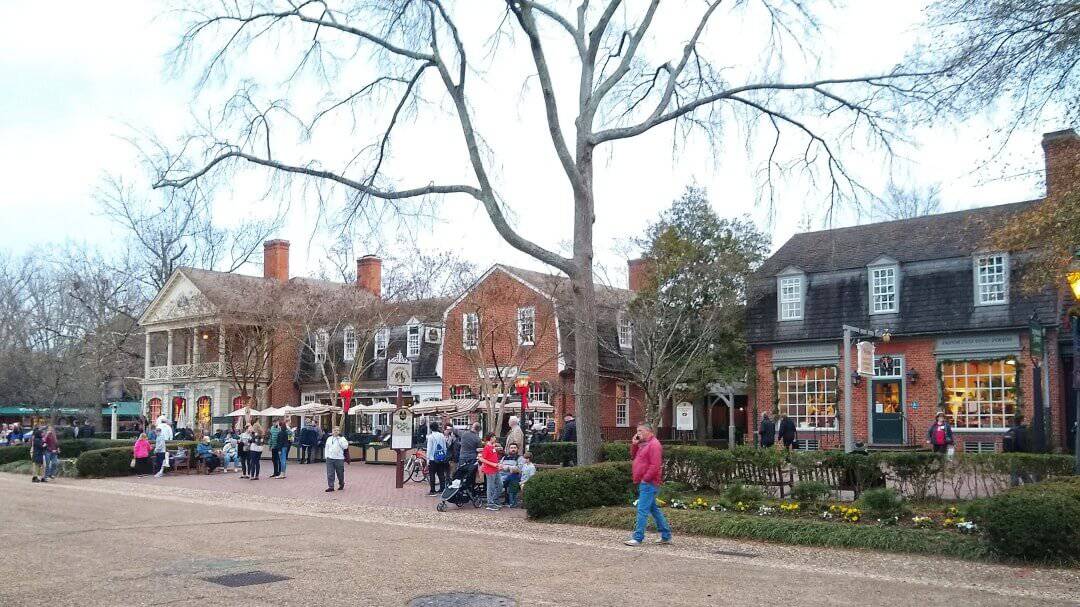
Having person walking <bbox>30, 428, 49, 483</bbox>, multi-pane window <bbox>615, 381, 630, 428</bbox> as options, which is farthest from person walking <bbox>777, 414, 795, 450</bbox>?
person walking <bbox>30, 428, 49, 483</bbox>

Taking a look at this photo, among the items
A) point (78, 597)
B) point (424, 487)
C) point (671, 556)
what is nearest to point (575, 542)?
point (671, 556)

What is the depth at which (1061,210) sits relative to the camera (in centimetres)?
1339

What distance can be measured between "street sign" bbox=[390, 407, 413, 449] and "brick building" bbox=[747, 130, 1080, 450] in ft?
39.7

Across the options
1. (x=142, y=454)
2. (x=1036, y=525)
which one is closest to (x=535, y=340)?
(x=142, y=454)

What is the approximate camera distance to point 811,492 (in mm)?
13742

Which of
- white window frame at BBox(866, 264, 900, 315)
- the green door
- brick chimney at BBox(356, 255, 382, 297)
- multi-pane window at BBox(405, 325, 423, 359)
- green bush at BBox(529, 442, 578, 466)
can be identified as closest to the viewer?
green bush at BBox(529, 442, 578, 466)

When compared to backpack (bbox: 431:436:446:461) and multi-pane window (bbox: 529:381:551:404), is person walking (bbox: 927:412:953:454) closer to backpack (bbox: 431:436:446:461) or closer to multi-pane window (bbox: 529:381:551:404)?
backpack (bbox: 431:436:446:461)

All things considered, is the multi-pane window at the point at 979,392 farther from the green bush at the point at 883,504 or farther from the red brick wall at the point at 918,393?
the green bush at the point at 883,504

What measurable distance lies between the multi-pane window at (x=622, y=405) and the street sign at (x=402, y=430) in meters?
14.7

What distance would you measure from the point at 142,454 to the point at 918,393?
22.7 metres

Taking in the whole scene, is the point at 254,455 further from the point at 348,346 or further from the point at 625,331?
the point at 348,346

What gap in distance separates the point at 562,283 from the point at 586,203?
47.0ft

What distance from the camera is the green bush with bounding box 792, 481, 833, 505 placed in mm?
13742

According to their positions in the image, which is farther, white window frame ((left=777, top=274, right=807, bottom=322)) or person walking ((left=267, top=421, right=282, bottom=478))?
white window frame ((left=777, top=274, right=807, bottom=322))
